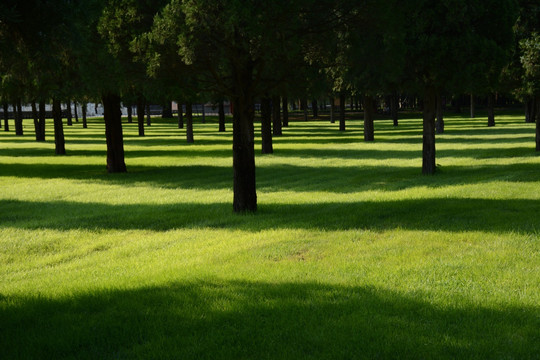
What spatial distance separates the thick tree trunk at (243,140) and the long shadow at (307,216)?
0.48m

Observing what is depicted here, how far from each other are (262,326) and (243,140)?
308 inches

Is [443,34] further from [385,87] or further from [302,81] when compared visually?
[302,81]

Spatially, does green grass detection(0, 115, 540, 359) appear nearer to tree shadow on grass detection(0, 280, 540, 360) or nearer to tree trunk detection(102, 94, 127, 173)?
tree shadow on grass detection(0, 280, 540, 360)

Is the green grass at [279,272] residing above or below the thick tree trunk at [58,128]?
below

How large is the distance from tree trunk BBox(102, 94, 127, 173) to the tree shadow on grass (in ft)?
56.3

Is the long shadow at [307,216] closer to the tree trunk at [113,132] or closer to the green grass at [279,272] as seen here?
the green grass at [279,272]

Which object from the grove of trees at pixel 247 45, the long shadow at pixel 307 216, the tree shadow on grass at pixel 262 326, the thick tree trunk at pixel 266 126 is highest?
the grove of trees at pixel 247 45

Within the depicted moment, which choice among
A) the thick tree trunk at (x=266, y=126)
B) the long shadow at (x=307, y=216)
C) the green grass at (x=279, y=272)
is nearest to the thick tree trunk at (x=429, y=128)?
the green grass at (x=279, y=272)

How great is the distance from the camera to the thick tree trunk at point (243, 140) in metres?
13.4

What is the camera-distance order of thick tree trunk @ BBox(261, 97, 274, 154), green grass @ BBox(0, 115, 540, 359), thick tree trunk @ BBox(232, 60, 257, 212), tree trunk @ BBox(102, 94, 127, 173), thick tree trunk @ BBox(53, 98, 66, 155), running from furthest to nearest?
1. thick tree trunk @ BBox(53, 98, 66, 155)
2. thick tree trunk @ BBox(261, 97, 274, 154)
3. tree trunk @ BBox(102, 94, 127, 173)
4. thick tree trunk @ BBox(232, 60, 257, 212)
5. green grass @ BBox(0, 115, 540, 359)

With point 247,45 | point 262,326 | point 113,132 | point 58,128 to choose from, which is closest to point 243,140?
point 247,45

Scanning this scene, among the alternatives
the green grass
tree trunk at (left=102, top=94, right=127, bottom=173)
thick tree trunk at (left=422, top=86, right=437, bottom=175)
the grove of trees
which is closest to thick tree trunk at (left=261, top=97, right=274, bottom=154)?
tree trunk at (left=102, top=94, right=127, bottom=173)

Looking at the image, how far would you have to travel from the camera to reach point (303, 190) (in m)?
17.6

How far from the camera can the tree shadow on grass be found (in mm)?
5359
